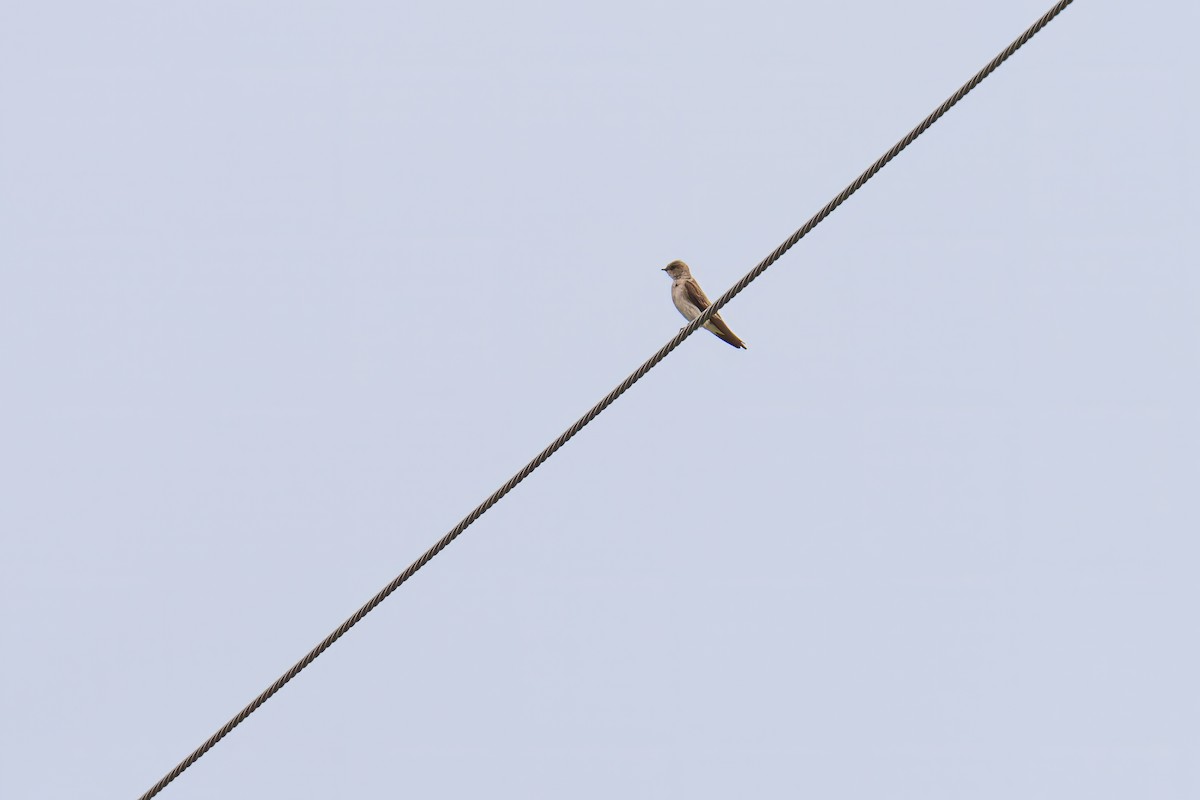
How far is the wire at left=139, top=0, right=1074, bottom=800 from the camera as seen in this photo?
680 cm

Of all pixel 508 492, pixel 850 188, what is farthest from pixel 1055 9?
pixel 508 492

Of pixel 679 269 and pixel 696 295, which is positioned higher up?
pixel 679 269

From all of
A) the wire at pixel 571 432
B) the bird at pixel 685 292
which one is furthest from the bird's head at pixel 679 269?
the wire at pixel 571 432

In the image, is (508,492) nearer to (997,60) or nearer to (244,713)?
(244,713)

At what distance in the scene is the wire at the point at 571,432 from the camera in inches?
268

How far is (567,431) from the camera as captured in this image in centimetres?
746

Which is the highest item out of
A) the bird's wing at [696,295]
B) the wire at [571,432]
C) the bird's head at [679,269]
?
the bird's head at [679,269]

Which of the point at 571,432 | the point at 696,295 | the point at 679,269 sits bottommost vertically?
the point at 571,432

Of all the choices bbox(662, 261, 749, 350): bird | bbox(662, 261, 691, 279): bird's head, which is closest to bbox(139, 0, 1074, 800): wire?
bbox(662, 261, 749, 350): bird

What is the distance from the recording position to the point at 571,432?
24.4ft

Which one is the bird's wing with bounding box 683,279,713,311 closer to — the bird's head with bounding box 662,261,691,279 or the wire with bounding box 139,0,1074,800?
the bird's head with bounding box 662,261,691,279

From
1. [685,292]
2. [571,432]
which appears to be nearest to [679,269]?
[685,292]

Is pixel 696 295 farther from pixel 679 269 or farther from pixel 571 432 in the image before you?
pixel 571 432

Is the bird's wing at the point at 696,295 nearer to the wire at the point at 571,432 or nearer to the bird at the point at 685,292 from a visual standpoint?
the bird at the point at 685,292
